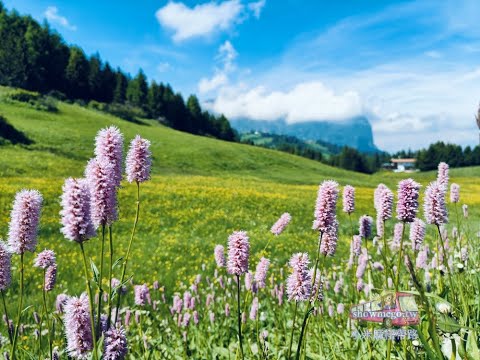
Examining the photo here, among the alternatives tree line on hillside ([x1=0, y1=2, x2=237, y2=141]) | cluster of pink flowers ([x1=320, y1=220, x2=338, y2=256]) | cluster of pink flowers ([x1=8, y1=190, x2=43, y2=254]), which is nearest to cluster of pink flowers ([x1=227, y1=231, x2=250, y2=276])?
cluster of pink flowers ([x1=320, y1=220, x2=338, y2=256])

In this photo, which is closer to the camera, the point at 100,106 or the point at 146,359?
the point at 146,359

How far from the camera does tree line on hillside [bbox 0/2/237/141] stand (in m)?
92.5

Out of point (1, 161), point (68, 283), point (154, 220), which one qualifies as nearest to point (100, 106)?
point (1, 161)

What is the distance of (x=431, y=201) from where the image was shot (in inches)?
139

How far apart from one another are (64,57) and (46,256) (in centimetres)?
11855

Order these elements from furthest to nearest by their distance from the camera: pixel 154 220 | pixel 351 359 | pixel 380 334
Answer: pixel 154 220 < pixel 351 359 < pixel 380 334

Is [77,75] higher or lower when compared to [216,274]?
higher

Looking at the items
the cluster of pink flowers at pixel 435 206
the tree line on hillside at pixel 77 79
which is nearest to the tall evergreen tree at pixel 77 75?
the tree line on hillside at pixel 77 79

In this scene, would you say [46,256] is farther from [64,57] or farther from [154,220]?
[64,57]

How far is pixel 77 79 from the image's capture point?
103312mm

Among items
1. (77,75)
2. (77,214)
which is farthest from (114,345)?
(77,75)

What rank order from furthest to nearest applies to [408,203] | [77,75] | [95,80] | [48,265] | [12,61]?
[95,80] → [77,75] → [12,61] → [48,265] → [408,203]

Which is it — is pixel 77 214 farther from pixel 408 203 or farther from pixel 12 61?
pixel 12 61

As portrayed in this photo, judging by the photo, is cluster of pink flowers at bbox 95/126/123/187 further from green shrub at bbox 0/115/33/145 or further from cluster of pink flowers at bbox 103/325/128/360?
green shrub at bbox 0/115/33/145
